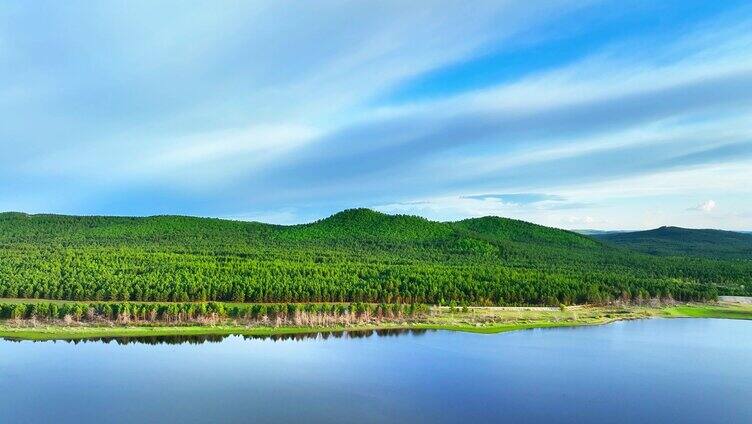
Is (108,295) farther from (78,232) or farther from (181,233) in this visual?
(78,232)

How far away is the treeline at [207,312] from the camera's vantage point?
230 feet

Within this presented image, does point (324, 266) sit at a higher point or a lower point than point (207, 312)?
higher

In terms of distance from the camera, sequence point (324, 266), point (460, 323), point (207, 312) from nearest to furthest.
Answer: point (207, 312)
point (460, 323)
point (324, 266)

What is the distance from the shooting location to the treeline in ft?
230

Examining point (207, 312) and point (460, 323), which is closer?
point (207, 312)

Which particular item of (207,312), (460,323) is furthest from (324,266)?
(207,312)

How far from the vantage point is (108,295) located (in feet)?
266

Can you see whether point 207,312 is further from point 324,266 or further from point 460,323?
point 324,266

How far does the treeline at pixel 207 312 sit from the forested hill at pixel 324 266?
23.7 ft

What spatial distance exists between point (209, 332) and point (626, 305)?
A: 68.9 m

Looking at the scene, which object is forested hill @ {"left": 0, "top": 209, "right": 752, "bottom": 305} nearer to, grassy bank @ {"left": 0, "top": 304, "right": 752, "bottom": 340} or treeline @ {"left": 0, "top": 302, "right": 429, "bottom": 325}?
grassy bank @ {"left": 0, "top": 304, "right": 752, "bottom": 340}

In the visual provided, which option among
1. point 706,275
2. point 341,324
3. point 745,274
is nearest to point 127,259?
point 341,324

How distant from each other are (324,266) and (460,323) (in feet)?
123

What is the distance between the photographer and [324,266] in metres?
111
